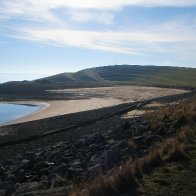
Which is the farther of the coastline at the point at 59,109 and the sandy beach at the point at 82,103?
the sandy beach at the point at 82,103

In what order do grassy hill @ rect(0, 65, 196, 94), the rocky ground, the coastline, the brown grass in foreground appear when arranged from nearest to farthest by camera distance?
the brown grass in foreground → the rocky ground → the coastline → grassy hill @ rect(0, 65, 196, 94)

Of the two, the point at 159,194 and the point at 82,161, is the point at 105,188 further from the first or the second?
the point at 82,161

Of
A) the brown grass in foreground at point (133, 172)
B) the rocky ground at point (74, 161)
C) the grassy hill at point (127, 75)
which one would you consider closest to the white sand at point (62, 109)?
the rocky ground at point (74, 161)

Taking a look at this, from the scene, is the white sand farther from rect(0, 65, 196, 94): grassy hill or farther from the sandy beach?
rect(0, 65, 196, 94): grassy hill

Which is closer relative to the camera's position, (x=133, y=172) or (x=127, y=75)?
(x=133, y=172)

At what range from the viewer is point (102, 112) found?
3469 centimetres

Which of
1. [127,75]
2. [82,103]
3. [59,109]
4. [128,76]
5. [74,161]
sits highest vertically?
[127,75]

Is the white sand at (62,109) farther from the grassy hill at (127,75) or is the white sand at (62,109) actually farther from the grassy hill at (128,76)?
the grassy hill at (127,75)

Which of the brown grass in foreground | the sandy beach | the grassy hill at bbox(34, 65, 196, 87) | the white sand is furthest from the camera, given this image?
the grassy hill at bbox(34, 65, 196, 87)

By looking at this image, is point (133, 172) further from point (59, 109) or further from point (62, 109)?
point (59, 109)

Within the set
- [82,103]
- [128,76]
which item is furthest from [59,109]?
[128,76]

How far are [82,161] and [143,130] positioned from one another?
3521 mm

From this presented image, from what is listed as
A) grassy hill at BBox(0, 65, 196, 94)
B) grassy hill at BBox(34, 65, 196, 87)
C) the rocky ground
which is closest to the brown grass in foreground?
the rocky ground

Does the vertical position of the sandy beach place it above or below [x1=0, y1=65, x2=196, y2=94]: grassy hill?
below
